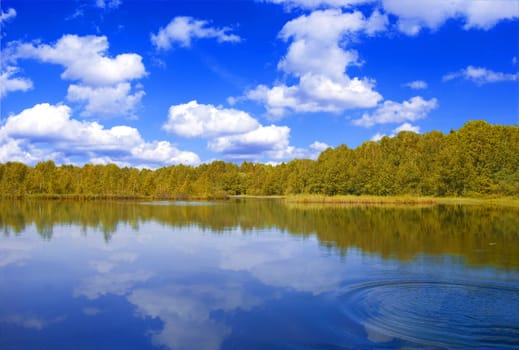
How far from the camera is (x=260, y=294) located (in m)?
11.5

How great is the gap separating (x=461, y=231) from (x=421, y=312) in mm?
17966

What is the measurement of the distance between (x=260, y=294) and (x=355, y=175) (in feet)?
236

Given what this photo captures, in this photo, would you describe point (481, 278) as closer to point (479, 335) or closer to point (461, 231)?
point (479, 335)

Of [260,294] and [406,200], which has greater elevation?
[406,200]

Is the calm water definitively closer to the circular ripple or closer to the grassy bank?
the circular ripple

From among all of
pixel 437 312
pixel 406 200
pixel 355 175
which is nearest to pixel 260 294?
pixel 437 312

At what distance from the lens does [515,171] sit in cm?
6206

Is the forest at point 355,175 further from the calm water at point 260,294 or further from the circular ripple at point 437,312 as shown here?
the circular ripple at point 437,312

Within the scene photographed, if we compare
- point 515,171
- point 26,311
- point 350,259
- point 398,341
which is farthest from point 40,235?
point 515,171

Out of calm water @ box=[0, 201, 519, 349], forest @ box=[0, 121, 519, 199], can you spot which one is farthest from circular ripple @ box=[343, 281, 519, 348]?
forest @ box=[0, 121, 519, 199]

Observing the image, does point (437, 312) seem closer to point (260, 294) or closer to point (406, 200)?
point (260, 294)

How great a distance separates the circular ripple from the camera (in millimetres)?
8094

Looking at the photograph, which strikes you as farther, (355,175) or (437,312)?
(355,175)

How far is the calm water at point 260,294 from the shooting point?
833 centimetres
